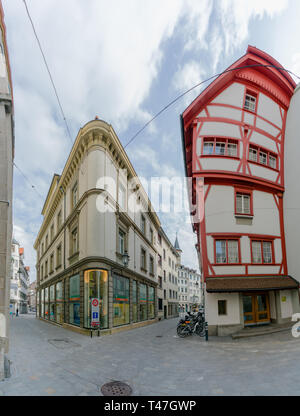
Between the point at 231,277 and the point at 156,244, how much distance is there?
20.8 meters

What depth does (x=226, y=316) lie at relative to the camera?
11.4 metres

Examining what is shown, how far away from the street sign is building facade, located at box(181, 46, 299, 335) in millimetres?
6177

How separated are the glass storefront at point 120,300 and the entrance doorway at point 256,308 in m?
8.02

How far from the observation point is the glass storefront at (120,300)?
16016 mm

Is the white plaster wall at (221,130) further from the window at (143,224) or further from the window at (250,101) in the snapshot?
the window at (143,224)

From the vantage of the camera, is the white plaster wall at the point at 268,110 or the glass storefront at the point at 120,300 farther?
the glass storefront at the point at 120,300

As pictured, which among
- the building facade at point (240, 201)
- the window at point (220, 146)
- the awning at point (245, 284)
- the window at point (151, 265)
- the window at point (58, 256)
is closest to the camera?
the awning at point (245, 284)

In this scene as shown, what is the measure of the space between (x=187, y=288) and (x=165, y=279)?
47.1m

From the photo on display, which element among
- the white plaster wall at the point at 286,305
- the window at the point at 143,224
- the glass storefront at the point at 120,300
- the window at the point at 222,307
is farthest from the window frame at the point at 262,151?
the window at the point at 143,224

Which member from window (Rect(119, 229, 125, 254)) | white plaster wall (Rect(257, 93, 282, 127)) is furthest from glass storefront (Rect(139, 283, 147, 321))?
white plaster wall (Rect(257, 93, 282, 127))

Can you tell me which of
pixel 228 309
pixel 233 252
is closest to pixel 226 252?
pixel 233 252

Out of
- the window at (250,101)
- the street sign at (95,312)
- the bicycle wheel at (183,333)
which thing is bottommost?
the bicycle wheel at (183,333)

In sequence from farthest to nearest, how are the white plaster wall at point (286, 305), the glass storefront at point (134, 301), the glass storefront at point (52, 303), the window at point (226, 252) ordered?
1. the glass storefront at point (52, 303)
2. the glass storefront at point (134, 301)
3. the white plaster wall at point (286, 305)
4. the window at point (226, 252)
